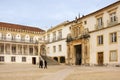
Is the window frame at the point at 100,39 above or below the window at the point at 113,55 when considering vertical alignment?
above

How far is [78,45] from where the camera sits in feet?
135

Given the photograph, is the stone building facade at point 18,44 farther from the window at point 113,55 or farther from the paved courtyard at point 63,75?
the paved courtyard at point 63,75

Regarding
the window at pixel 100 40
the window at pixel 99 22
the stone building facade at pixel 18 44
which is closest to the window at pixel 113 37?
the window at pixel 100 40

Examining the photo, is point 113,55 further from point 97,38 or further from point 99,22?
point 99,22

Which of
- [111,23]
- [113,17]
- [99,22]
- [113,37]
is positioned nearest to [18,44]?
[99,22]

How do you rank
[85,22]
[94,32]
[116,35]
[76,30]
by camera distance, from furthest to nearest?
[76,30] < [85,22] < [94,32] < [116,35]

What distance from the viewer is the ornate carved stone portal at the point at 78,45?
37.3 m

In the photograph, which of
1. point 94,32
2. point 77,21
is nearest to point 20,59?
point 77,21

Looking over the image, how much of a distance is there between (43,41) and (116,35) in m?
28.3

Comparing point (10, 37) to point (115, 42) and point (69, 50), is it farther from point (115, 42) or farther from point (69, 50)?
point (115, 42)

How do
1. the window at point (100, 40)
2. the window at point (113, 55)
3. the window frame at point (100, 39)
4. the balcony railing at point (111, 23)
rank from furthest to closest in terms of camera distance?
the window at point (100, 40), the window frame at point (100, 39), the balcony railing at point (111, 23), the window at point (113, 55)

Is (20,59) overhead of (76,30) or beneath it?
beneath

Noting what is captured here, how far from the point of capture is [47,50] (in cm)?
5350

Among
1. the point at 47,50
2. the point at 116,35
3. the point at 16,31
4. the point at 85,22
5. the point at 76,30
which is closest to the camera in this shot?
the point at 116,35
